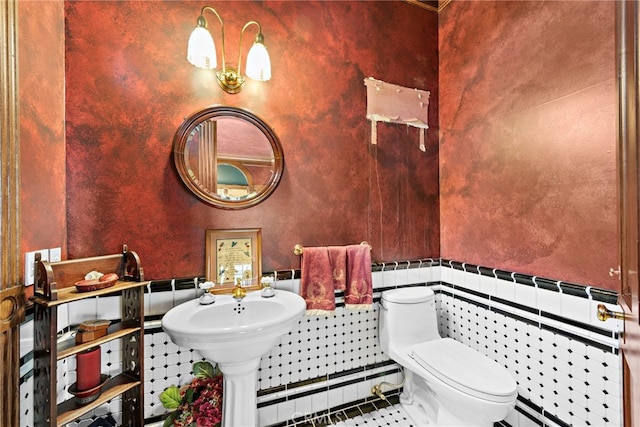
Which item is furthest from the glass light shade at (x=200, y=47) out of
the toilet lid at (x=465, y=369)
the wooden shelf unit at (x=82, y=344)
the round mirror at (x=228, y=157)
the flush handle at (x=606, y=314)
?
the toilet lid at (x=465, y=369)

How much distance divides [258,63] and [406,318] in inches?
70.1

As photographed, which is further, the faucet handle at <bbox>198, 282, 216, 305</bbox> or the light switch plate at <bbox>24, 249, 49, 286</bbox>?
the faucet handle at <bbox>198, 282, 216, 305</bbox>

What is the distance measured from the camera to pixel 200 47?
1374mm

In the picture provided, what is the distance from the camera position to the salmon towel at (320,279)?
1.63 metres

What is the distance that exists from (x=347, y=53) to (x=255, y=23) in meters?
0.62

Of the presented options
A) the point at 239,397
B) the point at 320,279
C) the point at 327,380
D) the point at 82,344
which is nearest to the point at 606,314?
the point at 320,279

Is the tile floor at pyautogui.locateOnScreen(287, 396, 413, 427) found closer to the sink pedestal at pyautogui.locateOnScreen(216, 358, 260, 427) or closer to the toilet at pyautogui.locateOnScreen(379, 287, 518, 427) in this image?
the toilet at pyautogui.locateOnScreen(379, 287, 518, 427)

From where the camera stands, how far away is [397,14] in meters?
1.99

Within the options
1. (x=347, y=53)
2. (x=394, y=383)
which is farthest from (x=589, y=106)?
(x=394, y=383)

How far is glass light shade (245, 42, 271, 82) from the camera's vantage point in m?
1.49

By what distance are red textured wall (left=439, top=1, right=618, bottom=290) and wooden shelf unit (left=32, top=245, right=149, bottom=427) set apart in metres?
1.97

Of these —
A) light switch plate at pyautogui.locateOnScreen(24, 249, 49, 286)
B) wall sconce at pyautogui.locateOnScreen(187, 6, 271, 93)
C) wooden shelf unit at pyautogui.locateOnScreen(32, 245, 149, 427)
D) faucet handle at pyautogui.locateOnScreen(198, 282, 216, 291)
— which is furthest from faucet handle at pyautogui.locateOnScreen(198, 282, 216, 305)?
wall sconce at pyautogui.locateOnScreen(187, 6, 271, 93)

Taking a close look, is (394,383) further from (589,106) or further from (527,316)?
(589,106)

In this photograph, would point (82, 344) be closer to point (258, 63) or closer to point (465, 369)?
point (258, 63)
